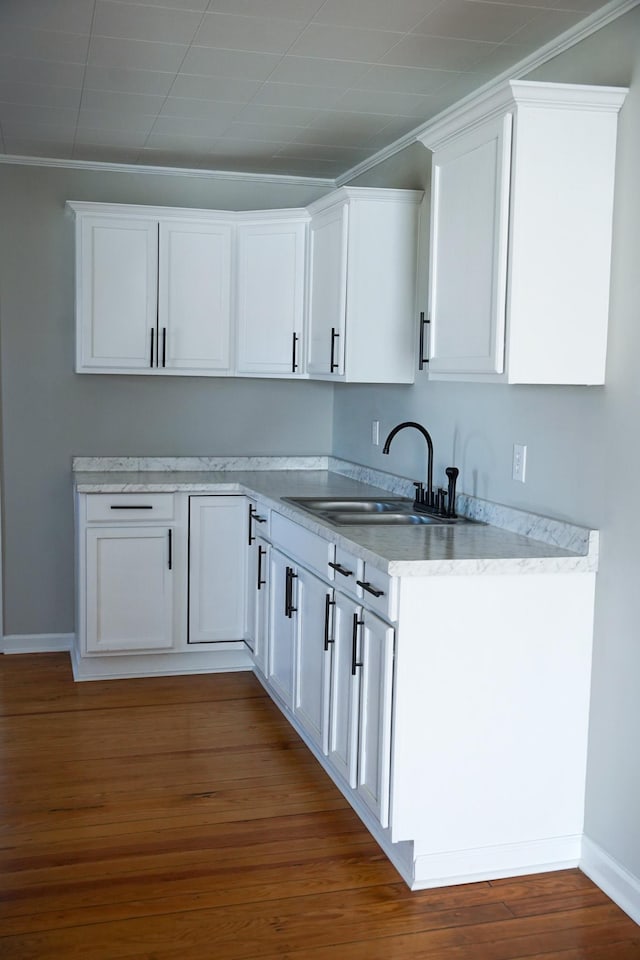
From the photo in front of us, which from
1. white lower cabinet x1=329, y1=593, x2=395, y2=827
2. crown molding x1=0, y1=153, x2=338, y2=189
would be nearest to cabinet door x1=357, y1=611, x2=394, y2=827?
white lower cabinet x1=329, y1=593, x2=395, y2=827

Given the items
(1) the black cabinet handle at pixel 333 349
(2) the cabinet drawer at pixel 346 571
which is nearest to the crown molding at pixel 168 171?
(1) the black cabinet handle at pixel 333 349

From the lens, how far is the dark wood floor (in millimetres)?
2529

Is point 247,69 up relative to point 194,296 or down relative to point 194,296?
up

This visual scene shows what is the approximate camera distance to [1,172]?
4.81 metres

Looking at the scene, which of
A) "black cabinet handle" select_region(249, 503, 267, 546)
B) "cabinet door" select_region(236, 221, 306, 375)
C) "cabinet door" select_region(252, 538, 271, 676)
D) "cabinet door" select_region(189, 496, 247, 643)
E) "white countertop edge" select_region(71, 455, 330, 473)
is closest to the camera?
"cabinet door" select_region(252, 538, 271, 676)

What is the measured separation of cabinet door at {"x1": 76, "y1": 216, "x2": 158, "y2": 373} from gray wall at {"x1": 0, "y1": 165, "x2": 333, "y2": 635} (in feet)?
0.98

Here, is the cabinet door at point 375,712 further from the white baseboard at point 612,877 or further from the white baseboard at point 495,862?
the white baseboard at point 612,877

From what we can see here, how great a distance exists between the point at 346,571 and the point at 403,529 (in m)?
0.31

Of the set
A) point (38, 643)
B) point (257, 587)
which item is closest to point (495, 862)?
point (257, 587)

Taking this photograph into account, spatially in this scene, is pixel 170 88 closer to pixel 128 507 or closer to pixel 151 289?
pixel 151 289

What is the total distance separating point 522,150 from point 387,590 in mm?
1279

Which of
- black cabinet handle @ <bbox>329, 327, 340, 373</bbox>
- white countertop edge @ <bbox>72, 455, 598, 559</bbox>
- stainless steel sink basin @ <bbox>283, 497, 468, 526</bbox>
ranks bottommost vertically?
stainless steel sink basin @ <bbox>283, 497, 468, 526</bbox>

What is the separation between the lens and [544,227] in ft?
8.99

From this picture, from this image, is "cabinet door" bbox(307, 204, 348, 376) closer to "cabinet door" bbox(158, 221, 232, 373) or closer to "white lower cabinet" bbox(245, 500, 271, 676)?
"cabinet door" bbox(158, 221, 232, 373)
